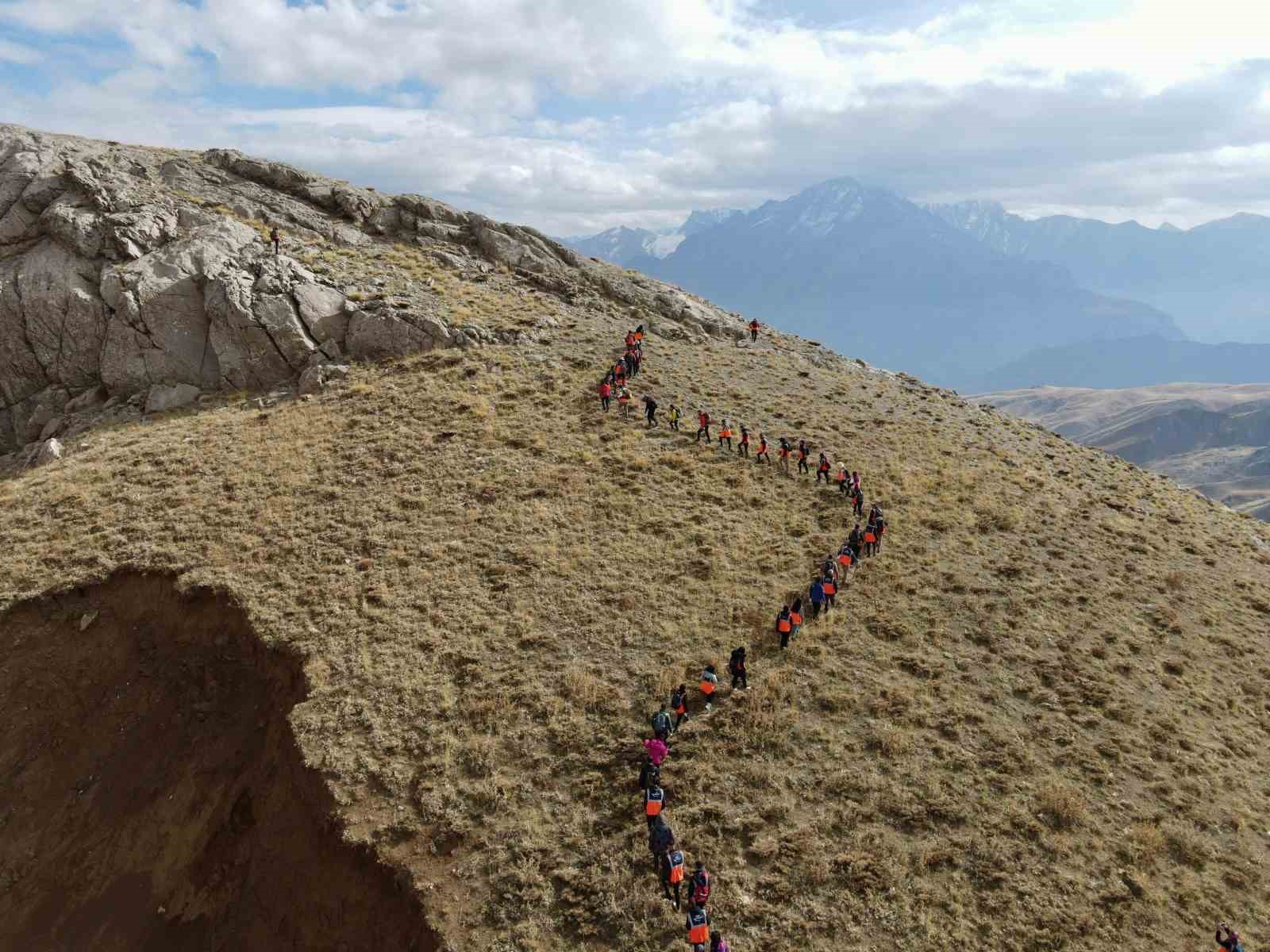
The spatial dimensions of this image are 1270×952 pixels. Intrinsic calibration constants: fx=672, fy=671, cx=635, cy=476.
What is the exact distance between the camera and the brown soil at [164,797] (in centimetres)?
1548

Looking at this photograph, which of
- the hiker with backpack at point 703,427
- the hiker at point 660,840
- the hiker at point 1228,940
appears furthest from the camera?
the hiker with backpack at point 703,427

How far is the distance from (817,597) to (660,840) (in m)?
10.5

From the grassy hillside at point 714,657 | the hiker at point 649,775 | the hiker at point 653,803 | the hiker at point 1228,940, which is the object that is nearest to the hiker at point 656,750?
the hiker at point 649,775

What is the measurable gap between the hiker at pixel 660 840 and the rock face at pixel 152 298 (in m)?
31.7

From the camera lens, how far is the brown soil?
50.8 feet

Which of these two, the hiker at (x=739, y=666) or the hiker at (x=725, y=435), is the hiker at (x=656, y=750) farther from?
the hiker at (x=725, y=435)

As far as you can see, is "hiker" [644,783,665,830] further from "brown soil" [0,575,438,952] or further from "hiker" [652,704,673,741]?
"brown soil" [0,575,438,952]

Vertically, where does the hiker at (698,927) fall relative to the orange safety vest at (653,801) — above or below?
below

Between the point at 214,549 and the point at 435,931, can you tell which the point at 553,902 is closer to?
the point at 435,931

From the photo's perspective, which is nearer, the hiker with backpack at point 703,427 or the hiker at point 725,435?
the hiker at point 725,435

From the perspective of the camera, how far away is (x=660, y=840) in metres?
14.1

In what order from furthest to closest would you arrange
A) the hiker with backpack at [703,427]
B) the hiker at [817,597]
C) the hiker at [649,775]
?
the hiker with backpack at [703,427], the hiker at [817,597], the hiker at [649,775]

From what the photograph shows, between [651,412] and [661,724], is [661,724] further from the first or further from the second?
[651,412]

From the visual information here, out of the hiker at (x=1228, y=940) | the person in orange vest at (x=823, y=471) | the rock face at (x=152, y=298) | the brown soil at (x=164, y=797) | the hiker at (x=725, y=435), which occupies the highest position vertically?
the rock face at (x=152, y=298)
